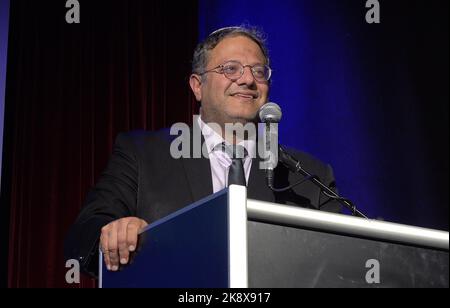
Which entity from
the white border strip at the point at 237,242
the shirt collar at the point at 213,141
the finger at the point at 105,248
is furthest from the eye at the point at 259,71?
the white border strip at the point at 237,242

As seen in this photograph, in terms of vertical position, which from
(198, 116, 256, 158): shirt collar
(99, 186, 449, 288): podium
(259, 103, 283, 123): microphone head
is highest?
(198, 116, 256, 158): shirt collar

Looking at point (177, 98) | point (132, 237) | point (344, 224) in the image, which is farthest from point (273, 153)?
point (177, 98)

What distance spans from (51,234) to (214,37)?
1.23m

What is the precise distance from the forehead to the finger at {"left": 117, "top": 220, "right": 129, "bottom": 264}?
1.07m

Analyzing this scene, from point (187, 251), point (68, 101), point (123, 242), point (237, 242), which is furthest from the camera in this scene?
point (68, 101)

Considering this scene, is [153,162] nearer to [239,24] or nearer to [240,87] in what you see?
[240,87]

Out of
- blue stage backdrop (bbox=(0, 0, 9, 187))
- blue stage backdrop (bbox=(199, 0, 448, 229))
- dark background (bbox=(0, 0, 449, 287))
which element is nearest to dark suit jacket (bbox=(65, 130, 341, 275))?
blue stage backdrop (bbox=(0, 0, 9, 187))

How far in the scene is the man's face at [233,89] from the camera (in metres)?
2.01

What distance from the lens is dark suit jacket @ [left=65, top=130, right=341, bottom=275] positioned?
1698mm

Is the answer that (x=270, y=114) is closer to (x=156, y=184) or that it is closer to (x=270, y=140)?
(x=270, y=140)

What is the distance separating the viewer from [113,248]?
43.5 inches

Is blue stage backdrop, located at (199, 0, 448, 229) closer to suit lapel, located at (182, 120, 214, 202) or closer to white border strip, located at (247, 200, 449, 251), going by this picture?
suit lapel, located at (182, 120, 214, 202)

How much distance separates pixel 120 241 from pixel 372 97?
212 cm
